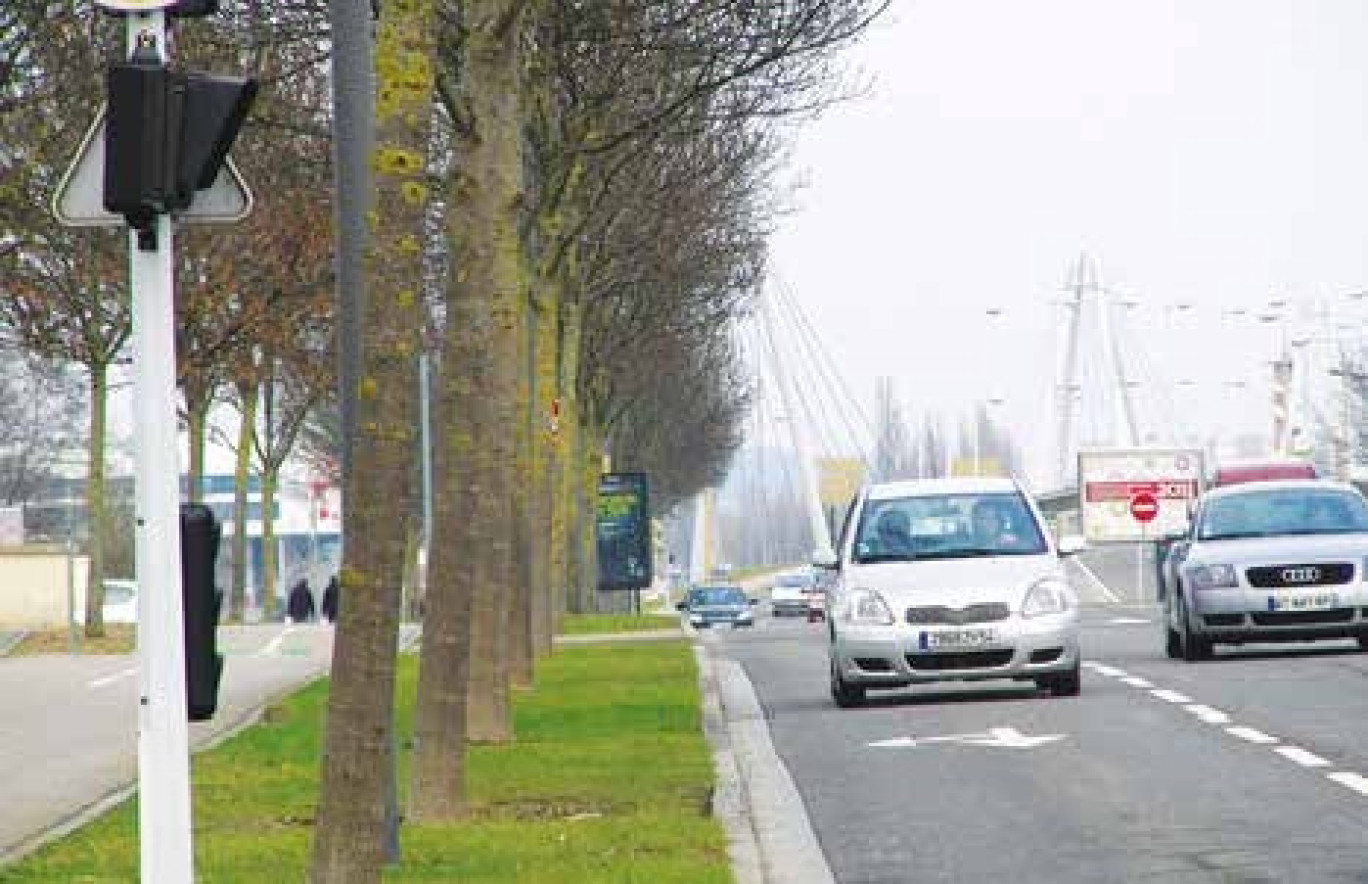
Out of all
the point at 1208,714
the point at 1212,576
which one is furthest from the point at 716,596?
the point at 1208,714

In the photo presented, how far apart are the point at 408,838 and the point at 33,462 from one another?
107919 mm

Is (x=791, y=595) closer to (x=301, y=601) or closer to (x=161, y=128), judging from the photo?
(x=301, y=601)

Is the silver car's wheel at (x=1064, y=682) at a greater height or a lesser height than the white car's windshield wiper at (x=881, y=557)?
lesser

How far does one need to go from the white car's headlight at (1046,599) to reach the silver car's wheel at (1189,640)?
5380 mm

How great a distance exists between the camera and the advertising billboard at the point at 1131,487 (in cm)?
9656

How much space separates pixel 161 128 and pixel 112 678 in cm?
3163

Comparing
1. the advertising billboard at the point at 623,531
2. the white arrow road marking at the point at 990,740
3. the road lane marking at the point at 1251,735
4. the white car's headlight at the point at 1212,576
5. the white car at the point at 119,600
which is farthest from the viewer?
the white car at the point at 119,600

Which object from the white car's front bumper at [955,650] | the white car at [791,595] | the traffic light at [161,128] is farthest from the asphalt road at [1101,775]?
the white car at [791,595]

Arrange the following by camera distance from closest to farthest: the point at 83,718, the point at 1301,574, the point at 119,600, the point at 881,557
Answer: the point at 881,557 < the point at 1301,574 < the point at 83,718 < the point at 119,600

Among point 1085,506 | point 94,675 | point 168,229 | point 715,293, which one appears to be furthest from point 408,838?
point 1085,506

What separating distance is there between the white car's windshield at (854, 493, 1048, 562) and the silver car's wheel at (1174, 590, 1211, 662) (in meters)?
4.56

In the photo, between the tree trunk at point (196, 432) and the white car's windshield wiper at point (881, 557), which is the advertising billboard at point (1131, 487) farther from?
the white car's windshield wiper at point (881, 557)

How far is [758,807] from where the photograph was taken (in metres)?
17.5

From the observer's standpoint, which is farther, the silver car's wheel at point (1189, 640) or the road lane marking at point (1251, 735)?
the silver car's wheel at point (1189, 640)
